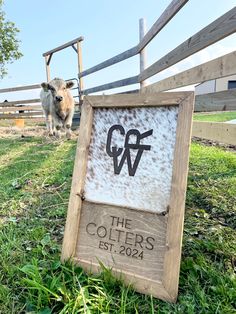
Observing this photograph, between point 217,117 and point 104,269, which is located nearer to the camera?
point 104,269

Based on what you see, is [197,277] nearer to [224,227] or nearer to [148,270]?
[148,270]

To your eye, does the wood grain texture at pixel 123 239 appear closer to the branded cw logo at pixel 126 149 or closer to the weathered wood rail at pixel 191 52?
the branded cw logo at pixel 126 149

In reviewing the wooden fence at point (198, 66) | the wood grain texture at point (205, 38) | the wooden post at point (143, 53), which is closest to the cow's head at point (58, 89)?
the wooden fence at point (198, 66)

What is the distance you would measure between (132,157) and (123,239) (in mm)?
384

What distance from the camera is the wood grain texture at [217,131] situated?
2.39m

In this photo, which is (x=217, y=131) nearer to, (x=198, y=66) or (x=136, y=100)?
(x=198, y=66)

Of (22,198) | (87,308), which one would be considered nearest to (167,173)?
(87,308)

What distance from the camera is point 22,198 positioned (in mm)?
2463

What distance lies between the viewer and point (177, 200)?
1237 mm

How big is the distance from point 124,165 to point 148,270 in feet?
1.58

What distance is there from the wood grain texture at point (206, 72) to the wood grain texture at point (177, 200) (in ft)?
2.45

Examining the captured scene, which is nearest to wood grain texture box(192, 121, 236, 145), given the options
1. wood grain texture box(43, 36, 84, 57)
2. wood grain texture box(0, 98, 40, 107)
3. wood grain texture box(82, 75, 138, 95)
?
wood grain texture box(82, 75, 138, 95)

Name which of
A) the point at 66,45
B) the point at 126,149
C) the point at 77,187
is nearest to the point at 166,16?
the point at 126,149

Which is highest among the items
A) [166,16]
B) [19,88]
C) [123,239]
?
[166,16]
